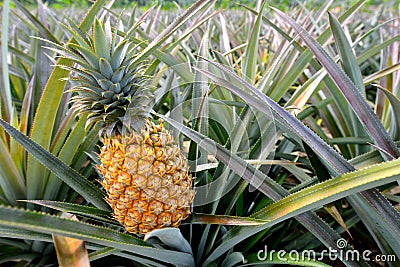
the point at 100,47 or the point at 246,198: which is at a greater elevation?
the point at 100,47

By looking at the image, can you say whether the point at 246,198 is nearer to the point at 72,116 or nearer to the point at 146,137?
the point at 146,137

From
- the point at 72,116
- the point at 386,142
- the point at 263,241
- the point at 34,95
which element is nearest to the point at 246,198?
the point at 263,241

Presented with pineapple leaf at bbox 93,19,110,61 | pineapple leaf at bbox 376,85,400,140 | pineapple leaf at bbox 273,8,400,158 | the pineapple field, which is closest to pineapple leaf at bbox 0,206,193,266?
the pineapple field

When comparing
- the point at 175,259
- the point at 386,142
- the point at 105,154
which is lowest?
the point at 175,259

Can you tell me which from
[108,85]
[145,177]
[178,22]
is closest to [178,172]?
[145,177]

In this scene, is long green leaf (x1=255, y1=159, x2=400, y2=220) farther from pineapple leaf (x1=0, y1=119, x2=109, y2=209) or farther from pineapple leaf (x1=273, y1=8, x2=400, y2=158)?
pineapple leaf (x1=0, y1=119, x2=109, y2=209)
